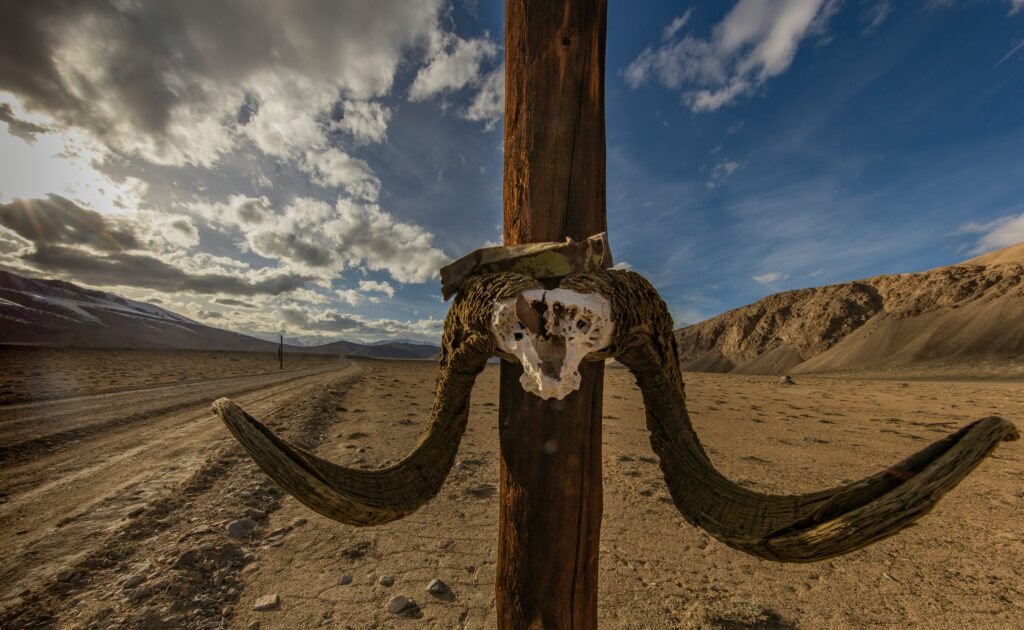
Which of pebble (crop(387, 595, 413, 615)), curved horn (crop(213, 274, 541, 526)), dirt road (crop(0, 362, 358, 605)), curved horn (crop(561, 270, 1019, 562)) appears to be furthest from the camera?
dirt road (crop(0, 362, 358, 605))

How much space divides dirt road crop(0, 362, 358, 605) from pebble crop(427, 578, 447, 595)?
3.50 meters

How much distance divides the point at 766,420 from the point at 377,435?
12.7m

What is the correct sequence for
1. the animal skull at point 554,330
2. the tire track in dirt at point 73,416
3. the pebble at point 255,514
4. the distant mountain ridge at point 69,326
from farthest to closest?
the distant mountain ridge at point 69,326, the tire track in dirt at point 73,416, the pebble at point 255,514, the animal skull at point 554,330

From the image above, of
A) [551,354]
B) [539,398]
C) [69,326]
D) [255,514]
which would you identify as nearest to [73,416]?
[255,514]

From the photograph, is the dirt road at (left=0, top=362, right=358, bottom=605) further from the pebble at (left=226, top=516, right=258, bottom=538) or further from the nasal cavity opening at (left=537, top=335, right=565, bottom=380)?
the nasal cavity opening at (left=537, top=335, right=565, bottom=380)

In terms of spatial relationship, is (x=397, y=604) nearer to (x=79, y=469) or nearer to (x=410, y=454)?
(x=410, y=454)

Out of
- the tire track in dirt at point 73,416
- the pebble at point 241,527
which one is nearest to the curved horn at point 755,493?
the pebble at point 241,527

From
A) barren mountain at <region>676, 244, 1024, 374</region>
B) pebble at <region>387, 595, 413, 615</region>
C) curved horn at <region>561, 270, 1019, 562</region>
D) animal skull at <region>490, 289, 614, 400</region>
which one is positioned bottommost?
pebble at <region>387, 595, 413, 615</region>

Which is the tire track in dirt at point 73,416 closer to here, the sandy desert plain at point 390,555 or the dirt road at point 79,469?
the dirt road at point 79,469

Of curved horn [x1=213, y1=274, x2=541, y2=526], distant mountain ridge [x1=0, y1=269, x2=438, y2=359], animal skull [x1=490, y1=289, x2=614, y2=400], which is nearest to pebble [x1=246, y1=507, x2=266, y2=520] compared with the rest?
curved horn [x1=213, y1=274, x2=541, y2=526]

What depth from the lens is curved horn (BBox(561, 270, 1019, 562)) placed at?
1.01 m

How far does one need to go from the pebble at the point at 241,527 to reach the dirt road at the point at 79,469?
1.20m

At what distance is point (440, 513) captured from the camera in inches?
213

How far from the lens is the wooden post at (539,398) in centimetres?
159
